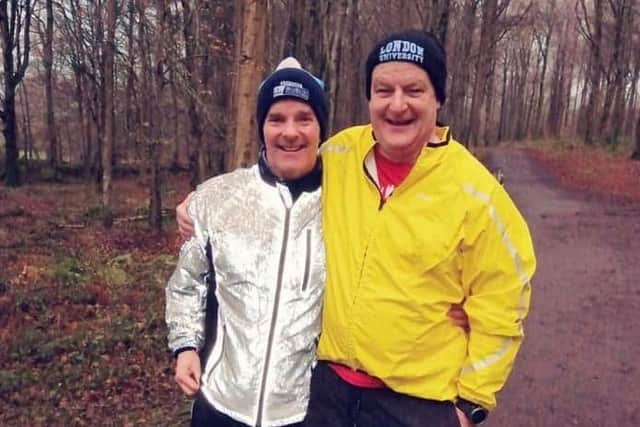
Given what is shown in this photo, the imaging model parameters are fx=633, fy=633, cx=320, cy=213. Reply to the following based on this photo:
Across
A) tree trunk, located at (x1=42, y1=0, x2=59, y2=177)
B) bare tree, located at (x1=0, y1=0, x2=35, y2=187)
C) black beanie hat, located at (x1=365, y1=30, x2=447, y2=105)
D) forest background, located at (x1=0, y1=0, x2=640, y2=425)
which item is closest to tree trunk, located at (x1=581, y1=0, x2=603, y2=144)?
forest background, located at (x1=0, y1=0, x2=640, y2=425)

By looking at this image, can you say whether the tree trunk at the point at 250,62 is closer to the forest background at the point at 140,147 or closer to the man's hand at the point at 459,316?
the forest background at the point at 140,147

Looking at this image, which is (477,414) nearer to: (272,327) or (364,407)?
(364,407)

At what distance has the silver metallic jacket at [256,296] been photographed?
7.54 ft

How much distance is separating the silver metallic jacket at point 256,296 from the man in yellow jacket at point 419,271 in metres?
0.10

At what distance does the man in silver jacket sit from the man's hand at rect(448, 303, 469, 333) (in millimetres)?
481

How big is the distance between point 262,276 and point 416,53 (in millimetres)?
961

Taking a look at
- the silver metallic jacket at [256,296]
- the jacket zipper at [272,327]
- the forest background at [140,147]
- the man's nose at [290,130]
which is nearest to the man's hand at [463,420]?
the silver metallic jacket at [256,296]

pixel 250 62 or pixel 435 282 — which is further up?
pixel 250 62

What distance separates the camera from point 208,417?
2.41 m

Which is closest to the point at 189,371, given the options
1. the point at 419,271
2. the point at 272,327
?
the point at 272,327

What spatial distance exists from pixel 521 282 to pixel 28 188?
23.8 metres

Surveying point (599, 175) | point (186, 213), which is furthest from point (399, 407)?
point (599, 175)

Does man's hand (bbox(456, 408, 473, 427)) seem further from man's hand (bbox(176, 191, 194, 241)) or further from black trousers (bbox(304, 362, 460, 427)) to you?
man's hand (bbox(176, 191, 194, 241))

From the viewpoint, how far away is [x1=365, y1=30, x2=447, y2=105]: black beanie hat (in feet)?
7.25
